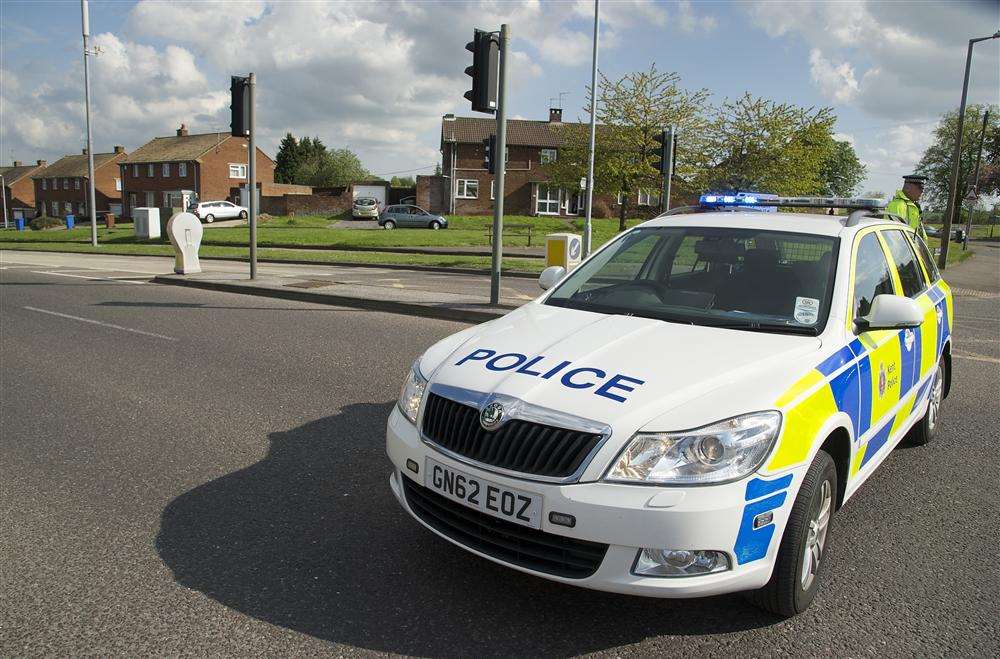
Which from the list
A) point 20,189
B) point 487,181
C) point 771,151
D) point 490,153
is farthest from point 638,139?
point 20,189

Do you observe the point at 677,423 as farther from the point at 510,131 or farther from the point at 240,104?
the point at 510,131

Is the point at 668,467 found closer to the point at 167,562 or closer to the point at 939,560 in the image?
the point at 939,560

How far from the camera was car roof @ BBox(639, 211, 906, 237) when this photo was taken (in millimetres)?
4098

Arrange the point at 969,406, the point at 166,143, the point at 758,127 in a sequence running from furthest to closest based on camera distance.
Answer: the point at 166,143 → the point at 758,127 → the point at 969,406

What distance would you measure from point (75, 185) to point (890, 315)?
321 ft

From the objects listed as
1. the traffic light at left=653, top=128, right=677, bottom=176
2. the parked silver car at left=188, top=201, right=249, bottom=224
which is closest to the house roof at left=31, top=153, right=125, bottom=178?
the parked silver car at left=188, top=201, right=249, bottom=224

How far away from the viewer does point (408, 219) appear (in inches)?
1804

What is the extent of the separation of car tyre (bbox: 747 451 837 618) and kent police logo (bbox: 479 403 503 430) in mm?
1148

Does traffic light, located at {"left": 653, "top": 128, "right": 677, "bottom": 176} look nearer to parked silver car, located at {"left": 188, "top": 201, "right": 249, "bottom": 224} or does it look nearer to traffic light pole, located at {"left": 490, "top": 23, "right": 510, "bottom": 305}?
traffic light pole, located at {"left": 490, "top": 23, "right": 510, "bottom": 305}

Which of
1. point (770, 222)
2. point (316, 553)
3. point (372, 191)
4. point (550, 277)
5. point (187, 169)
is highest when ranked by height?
point (187, 169)

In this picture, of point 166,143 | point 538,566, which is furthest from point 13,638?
point 166,143

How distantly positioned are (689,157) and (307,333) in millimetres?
21318

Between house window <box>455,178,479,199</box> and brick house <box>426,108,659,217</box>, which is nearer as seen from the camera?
brick house <box>426,108,659,217</box>

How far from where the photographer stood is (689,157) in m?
27.5
